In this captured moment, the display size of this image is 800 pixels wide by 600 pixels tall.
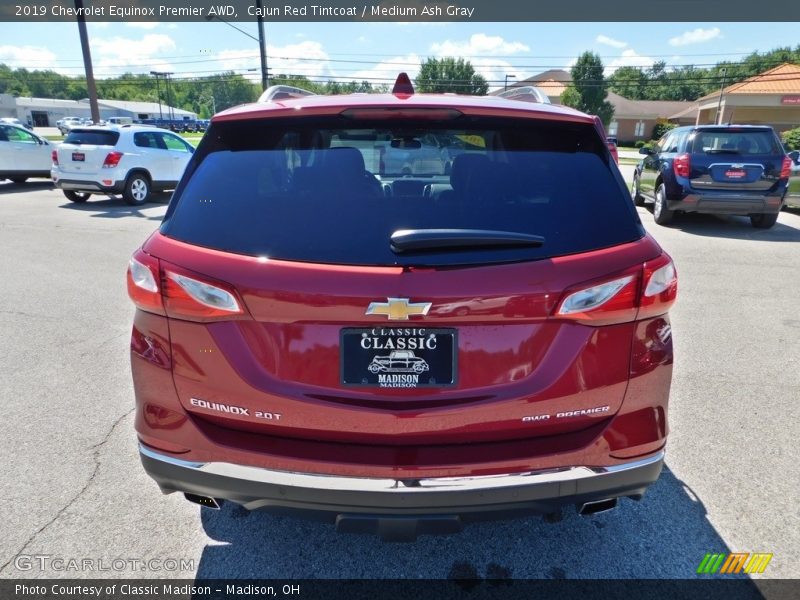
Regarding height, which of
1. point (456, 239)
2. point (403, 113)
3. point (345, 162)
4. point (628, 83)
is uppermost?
point (628, 83)

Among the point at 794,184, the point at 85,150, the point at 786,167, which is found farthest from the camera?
the point at 85,150

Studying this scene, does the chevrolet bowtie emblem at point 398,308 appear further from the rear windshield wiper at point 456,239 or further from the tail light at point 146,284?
the tail light at point 146,284

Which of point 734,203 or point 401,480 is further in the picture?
point 734,203

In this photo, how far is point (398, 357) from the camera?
5.91 ft

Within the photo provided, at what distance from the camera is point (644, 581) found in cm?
228

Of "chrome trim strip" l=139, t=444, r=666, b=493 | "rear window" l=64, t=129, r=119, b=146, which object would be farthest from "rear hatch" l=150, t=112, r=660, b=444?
"rear window" l=64, t=129, r=119, b=146

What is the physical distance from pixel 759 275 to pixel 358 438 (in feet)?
24.3

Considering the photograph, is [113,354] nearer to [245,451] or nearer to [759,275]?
[245,451]

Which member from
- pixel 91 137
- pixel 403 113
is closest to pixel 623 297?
pixel 403 113

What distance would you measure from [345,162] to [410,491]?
1.21 m

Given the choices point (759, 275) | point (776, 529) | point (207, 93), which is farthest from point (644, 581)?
point (207, 93)

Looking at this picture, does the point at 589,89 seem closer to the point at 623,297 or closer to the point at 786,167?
the point at 786,167

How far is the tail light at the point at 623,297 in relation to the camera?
1.82 metres

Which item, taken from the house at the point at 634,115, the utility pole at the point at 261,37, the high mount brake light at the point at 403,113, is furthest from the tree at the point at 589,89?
the high mount brake light at the point at 403,113
